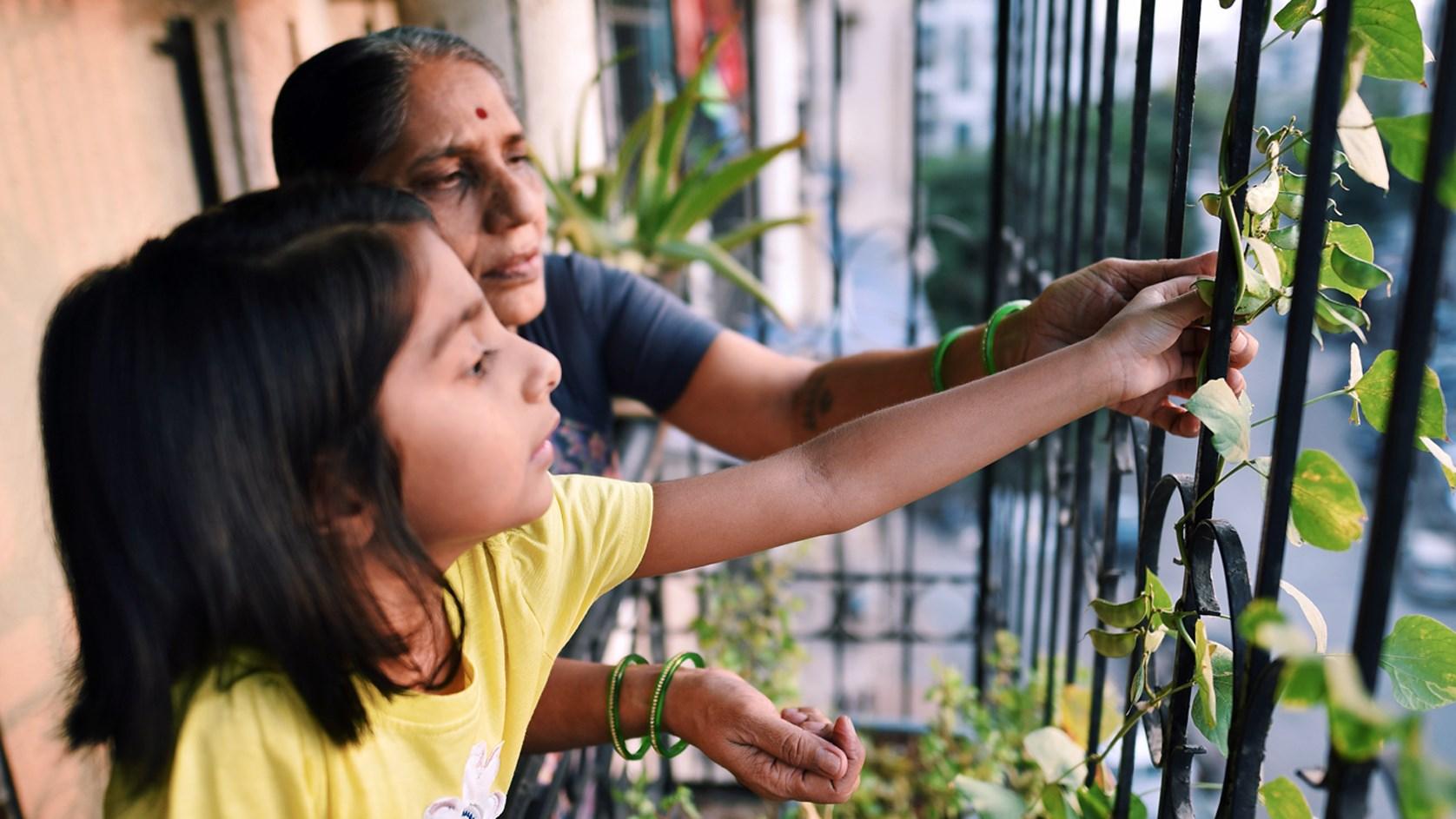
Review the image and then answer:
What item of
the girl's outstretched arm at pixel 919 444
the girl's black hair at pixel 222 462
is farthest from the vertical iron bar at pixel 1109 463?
the girl's black hair at pixel 222 462

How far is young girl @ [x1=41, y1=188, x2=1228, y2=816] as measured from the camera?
74cm

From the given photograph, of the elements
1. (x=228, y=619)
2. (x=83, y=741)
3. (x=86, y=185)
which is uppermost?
(x=86, y=185)

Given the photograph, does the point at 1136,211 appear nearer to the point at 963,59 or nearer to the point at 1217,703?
the point at 1217,703

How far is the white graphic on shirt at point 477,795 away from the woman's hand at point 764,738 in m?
0.18

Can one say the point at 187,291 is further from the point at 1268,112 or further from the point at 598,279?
the point at 1268,112

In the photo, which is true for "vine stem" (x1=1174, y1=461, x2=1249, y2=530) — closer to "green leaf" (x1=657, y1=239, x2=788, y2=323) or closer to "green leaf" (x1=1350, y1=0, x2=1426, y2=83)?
"green leaf" (x1=1350, y1=0, x2=1426, y2=83)

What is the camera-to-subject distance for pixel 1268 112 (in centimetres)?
474

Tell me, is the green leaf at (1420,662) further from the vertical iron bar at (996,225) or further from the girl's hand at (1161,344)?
the vertical iron bar at (996,225)

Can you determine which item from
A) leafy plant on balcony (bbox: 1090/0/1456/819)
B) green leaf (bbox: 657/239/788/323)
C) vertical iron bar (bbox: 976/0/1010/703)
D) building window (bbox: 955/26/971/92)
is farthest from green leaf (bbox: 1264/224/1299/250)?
building window (bbox: 955/26/971/92)

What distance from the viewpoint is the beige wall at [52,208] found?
134cm

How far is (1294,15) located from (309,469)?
74 centimetres

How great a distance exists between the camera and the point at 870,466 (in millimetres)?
868

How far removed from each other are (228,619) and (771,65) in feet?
30.3

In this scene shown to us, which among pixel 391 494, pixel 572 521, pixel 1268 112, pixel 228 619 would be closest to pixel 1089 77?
pixel 572 521
